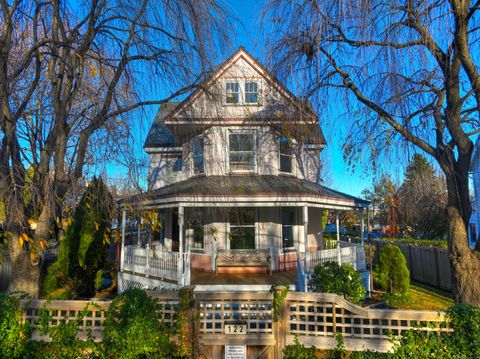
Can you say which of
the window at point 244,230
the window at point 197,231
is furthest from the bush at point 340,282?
the window at point 197,231

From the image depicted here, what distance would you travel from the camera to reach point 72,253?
10.7 m

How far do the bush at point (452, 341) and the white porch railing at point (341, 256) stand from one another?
4959 millimetres

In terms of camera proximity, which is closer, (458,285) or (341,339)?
(341,339)

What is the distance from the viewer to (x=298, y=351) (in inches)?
170

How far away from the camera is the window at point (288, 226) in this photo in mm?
11773

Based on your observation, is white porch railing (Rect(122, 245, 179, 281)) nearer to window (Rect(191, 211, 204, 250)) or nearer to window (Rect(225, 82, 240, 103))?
window (Rect(191, 211, 204, 250))

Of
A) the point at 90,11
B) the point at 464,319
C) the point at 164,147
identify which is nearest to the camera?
the point at 464,319

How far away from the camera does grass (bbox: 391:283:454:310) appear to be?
9.06 metres

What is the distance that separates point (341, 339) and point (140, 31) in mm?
5702

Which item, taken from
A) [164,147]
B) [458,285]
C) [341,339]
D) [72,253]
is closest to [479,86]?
[458,285]

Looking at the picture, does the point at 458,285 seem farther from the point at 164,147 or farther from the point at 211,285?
the point at 164,147

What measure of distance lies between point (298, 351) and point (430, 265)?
1123 centimetres

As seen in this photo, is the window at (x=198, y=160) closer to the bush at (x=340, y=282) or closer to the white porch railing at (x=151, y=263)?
the white porch railing at (x=151, y=263)

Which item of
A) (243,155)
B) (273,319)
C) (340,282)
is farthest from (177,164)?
(273,319)
